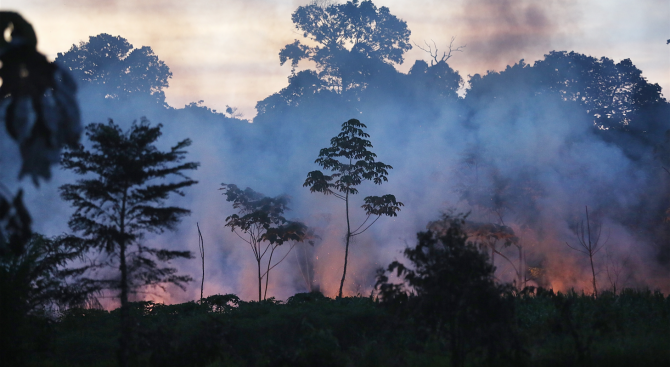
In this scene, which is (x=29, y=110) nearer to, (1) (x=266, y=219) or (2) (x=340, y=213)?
(1) (x=266, y=219)

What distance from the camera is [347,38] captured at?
153 ft

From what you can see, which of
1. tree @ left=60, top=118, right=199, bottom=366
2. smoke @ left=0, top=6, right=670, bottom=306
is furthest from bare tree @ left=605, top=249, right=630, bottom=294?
tree @ left=60, top=118, right=199, bottom=366

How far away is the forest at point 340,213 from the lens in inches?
302

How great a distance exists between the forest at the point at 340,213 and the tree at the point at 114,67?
0.19 meters

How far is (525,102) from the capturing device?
38406 millimetres

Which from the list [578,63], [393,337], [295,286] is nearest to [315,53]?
[578,63]

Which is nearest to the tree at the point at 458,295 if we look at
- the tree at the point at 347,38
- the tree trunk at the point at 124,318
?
the tree trunk at the point at 124,318

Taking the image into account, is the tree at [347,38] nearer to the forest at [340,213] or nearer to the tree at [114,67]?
the forest at [340,213]

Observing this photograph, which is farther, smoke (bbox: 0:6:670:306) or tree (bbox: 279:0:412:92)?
tree (bbox: 279:0:412:92)

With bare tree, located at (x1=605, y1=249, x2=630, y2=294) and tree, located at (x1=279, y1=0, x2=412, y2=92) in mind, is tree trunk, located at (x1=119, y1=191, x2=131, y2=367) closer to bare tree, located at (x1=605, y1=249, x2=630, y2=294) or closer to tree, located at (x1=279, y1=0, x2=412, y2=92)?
bare tree, located at (x1=605, y1=249, x2=630, y2=294)

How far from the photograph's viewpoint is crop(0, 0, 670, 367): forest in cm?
766

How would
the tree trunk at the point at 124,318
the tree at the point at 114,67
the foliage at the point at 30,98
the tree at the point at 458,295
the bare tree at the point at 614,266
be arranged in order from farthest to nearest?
1. the tree at the point at 114,67
2. the bare tree at the point at 614,266
3. the tree trunk at the point at 124,318
4. the tree at the point at 458,295
5. the foliage at the point at 30,98

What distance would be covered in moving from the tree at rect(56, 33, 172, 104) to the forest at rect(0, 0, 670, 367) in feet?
0.63

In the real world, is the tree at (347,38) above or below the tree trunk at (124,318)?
above
